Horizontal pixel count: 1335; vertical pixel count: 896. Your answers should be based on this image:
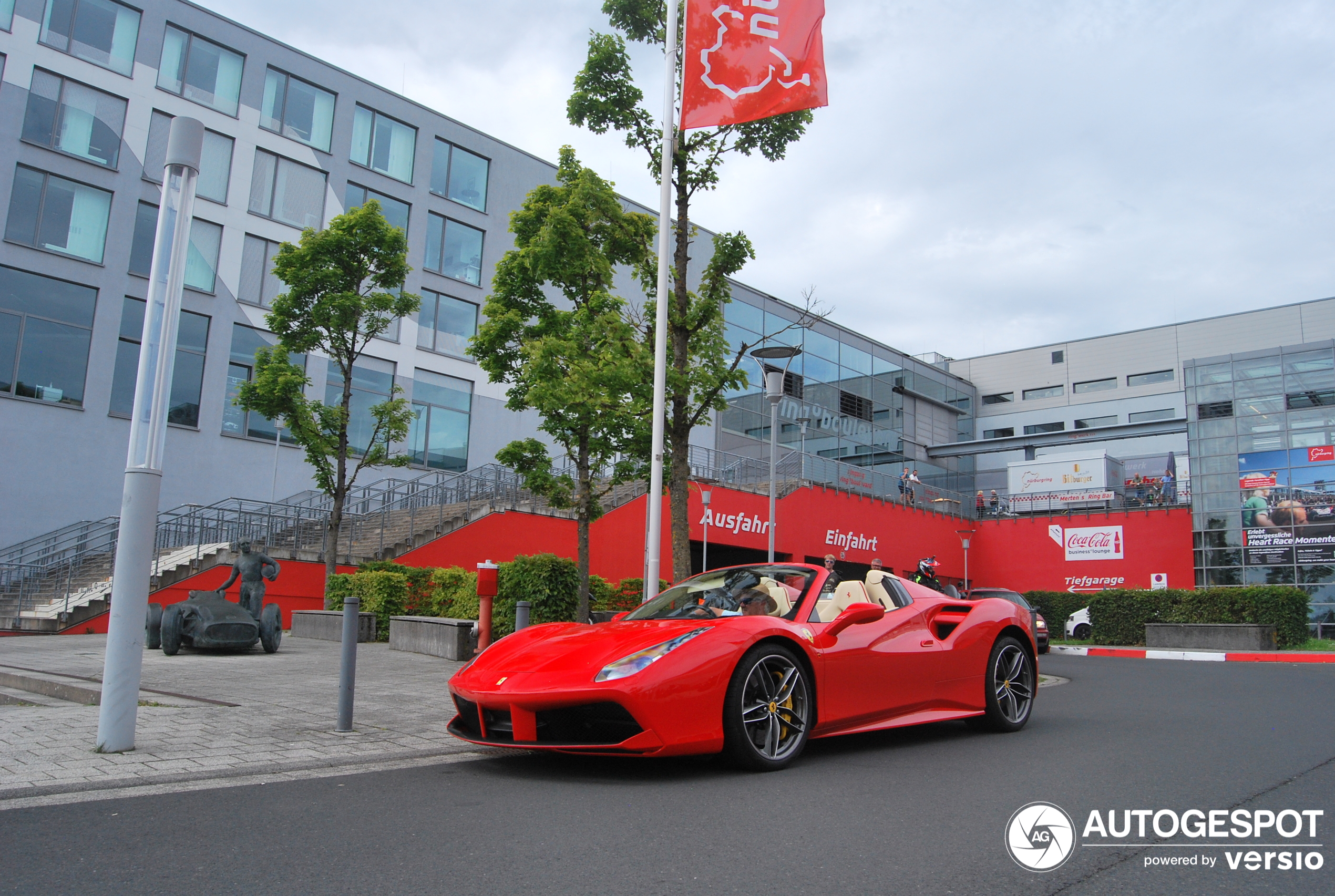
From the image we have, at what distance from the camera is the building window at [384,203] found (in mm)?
29250

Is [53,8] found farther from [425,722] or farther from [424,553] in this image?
[425,722]

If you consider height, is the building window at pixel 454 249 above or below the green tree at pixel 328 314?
above

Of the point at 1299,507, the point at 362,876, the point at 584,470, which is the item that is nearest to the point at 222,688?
the point at 362,876

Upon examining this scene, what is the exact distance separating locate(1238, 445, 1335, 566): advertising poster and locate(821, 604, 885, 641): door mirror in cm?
3340

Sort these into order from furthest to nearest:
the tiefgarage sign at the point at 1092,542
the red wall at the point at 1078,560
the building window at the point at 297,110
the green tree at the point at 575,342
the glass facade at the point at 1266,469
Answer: the tiefgarage sign at the point at 1092,542 → the red wall at the point at 1078,560 → the glass facade at the point at 1266,469 → the building window at the point at 297,110 → the green tree at the point at 575,342

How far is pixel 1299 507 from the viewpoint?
108 feet

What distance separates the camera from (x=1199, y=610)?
83.4ft

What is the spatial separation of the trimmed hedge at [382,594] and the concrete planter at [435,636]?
2343mm

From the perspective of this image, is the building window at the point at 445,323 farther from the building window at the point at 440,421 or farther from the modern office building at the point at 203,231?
the building window at the point at 440,421

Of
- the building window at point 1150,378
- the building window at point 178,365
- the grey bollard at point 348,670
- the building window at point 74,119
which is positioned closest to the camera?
the grey bollard at point 348,670

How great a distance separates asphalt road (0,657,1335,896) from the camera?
314 cm

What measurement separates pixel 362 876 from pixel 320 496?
24499 mm

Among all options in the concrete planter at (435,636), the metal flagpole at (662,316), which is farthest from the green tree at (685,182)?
the concrete planter at (435,636)

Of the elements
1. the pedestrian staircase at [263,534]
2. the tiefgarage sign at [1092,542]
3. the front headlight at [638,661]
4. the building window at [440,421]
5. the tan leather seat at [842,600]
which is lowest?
the front headlight at [638,661]
